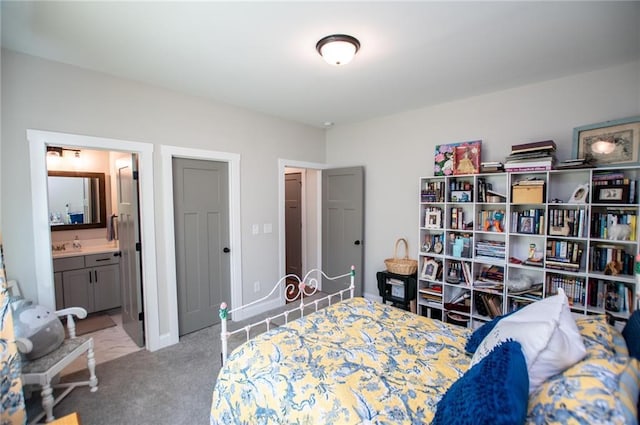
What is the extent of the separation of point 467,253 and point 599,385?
2378mm

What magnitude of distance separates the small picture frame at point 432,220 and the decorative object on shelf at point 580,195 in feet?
3.80

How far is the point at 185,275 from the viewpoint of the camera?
3240 mm

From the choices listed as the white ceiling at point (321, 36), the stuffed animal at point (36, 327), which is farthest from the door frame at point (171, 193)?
the stuffed animal at point (36, 327)

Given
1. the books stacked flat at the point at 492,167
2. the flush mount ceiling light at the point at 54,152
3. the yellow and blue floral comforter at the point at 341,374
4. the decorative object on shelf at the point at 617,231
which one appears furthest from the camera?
the flush mount ceiling light at the point at 54,152

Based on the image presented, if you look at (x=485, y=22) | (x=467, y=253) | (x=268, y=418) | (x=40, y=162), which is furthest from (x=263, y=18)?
(x=467, y=253)

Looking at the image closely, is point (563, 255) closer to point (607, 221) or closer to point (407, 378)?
point (607, 221)

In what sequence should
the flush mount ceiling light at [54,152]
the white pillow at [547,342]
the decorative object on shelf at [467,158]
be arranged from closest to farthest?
the white pillow at [547,342], the decorative object on shelf at [467,158], the flush mount ceiling light at [54,152]

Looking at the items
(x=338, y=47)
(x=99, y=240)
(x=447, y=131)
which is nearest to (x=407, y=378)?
(x=338, y=47)

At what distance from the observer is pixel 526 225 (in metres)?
2.78

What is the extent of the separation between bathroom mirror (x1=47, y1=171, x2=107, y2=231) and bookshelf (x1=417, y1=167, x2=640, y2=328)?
435cm

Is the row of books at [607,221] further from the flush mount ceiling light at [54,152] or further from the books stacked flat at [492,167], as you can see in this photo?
the flush mount ceiling light at [54,152]

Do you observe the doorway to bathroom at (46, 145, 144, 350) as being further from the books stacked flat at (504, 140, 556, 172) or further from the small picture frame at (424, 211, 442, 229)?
the books stacked flat at (504, 140, 556, 172)

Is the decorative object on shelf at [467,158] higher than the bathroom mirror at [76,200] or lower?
higher

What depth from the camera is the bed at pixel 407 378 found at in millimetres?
904
